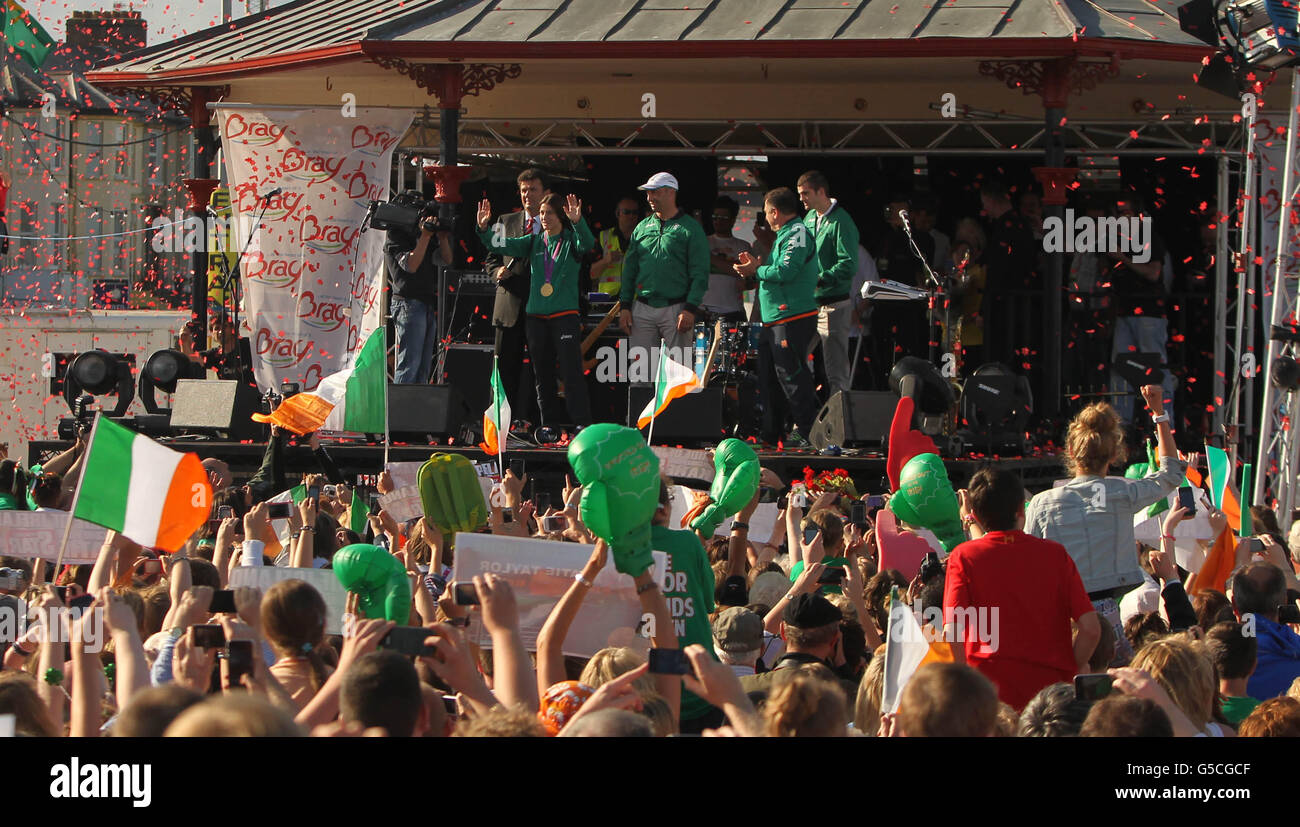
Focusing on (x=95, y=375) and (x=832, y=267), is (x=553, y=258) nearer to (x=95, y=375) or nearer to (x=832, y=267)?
→ (x=832, y=267)

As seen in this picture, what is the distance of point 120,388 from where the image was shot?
13.0 meters

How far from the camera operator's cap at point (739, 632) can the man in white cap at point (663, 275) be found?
7019mm

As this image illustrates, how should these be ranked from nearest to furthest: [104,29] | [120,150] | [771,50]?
[771,50] → [104,29] → [120,150]

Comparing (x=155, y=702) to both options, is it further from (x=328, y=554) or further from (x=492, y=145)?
(x=492, y=145)

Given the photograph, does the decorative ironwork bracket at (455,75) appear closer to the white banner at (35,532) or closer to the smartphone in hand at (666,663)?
the white banner at (35,532)

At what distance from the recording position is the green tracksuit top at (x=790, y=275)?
11.2 meters

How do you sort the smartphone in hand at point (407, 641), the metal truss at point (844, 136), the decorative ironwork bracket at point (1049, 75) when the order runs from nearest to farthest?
the smartphone in hand at point (407, 641) → the decorative ironwork bracket at point (1049, 75) → the metal truss at point (844, 136)

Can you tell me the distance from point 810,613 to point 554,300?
25.1 feet

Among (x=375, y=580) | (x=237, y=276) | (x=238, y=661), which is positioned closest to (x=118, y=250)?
(x=237, y=276)

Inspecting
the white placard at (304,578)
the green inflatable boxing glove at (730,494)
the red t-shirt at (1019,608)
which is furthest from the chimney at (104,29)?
the red t-shirt at (1019,608)

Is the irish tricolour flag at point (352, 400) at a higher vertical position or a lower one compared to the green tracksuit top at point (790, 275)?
lower

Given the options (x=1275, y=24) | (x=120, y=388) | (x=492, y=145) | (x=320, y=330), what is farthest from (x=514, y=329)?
(x=1275, y=24)

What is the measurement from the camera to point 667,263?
462 inches
